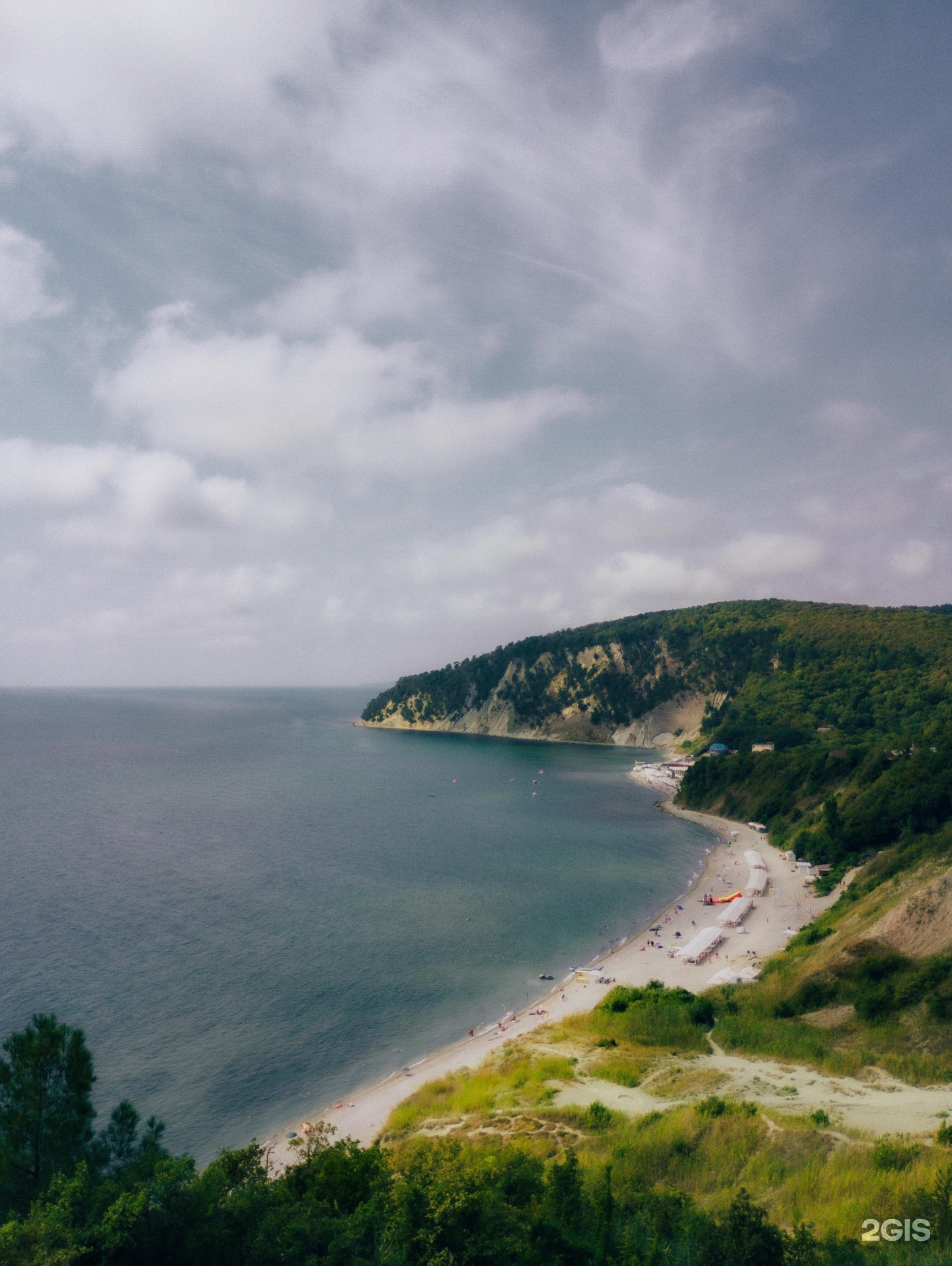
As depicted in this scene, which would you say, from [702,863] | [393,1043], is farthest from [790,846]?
[393,1043]

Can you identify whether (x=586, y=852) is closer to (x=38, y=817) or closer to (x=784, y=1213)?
(x=784, y=1213)

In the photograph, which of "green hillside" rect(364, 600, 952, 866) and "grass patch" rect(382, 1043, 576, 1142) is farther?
"green hillside" rect(364, 600, 952, 866)

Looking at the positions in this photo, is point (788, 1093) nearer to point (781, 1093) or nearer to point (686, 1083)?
point (781, 1093)

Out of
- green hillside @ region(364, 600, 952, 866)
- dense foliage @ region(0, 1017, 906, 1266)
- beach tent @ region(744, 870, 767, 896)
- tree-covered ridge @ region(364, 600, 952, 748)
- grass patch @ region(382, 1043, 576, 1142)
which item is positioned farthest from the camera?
tree-covered ridge @ region(364, 600, 952, 748)

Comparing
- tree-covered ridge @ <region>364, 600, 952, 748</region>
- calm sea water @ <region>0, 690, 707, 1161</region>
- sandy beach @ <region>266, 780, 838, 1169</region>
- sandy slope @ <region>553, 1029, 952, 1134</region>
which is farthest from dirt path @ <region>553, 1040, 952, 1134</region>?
tree-covered ridge @ <region>364, 600, 952, 748</region>

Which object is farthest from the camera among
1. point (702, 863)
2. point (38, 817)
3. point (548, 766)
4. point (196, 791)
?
point (548, 766)

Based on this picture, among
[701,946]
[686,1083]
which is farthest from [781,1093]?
[701,946]

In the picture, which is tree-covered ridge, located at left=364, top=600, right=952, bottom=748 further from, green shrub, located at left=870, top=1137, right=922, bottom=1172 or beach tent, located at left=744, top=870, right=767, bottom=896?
green shrub, located at left=870, top=1137, right=922, bottom=1172

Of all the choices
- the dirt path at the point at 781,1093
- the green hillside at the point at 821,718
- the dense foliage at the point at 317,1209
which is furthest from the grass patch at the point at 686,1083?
the green hillside at the point at 821,718
